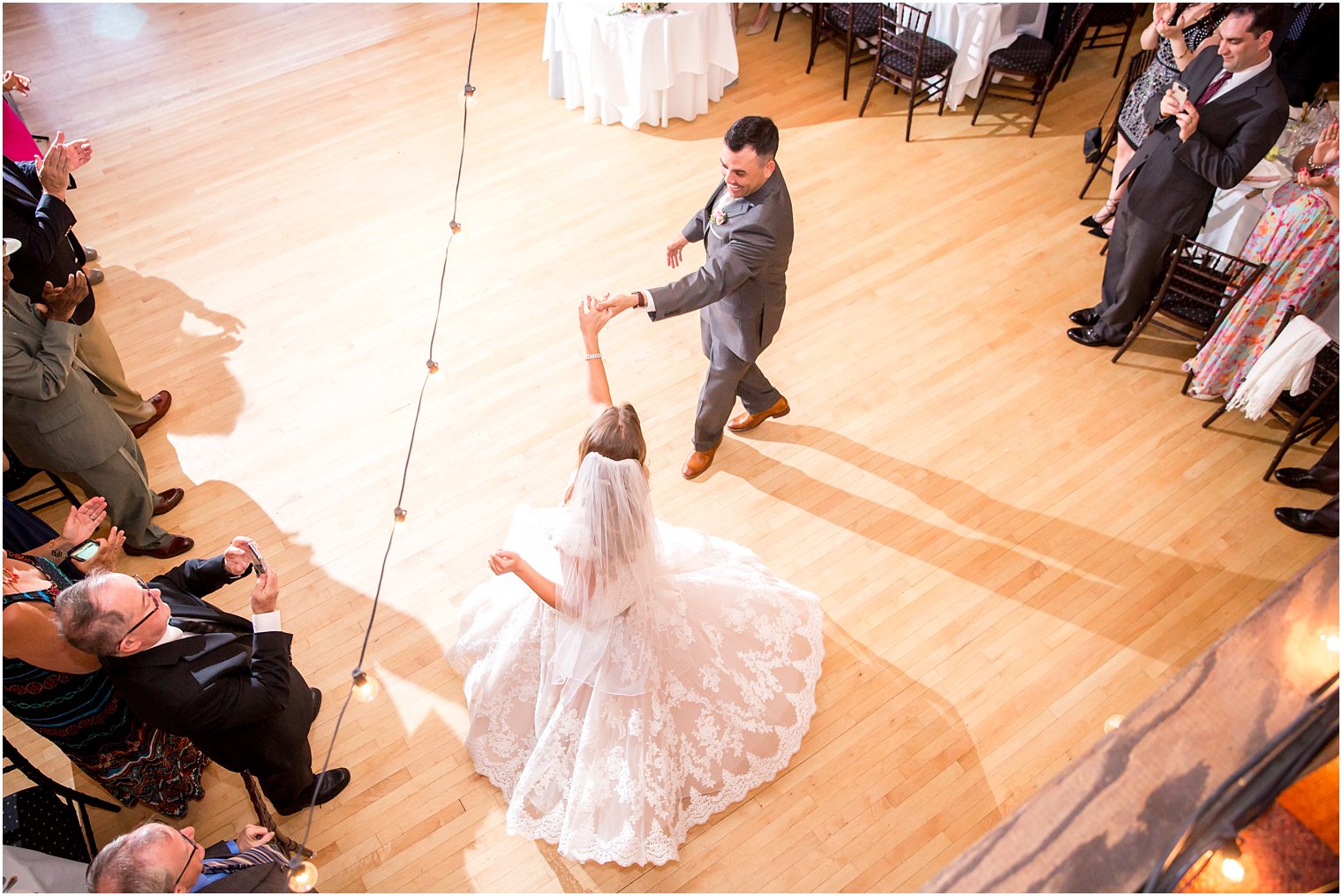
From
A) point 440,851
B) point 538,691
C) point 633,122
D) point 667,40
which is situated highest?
point 667,40

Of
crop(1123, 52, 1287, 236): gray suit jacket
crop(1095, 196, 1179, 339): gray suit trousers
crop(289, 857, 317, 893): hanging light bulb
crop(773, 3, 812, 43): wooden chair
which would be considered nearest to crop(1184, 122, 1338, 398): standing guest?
crop(1123, 52, 1287, 236): gray suit jacket

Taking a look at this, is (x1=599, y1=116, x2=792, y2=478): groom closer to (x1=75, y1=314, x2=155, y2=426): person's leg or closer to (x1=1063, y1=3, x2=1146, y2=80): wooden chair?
(x1=75, y1=314, x2=155, y2=426): person's leg

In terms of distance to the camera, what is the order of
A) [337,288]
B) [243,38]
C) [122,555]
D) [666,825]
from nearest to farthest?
[666,825] < [122,555] < [337,288] < [243,38]

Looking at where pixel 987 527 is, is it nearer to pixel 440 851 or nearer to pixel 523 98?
pixel 440 851

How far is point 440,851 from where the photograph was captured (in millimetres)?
3326

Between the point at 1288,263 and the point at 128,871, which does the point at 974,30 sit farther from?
the point at 128,871

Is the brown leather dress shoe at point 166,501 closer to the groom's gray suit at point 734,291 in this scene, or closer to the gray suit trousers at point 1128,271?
the groom's gray suit at point 734,291

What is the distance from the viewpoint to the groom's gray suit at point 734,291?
3.57 m

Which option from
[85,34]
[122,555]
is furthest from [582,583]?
[85,34]

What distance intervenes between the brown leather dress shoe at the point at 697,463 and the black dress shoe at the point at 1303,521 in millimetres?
2687

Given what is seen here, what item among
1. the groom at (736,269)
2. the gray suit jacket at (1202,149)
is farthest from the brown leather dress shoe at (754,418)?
the gray suit jacket at (1202,149)

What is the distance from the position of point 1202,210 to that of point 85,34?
321 inches

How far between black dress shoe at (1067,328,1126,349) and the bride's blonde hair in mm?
3266

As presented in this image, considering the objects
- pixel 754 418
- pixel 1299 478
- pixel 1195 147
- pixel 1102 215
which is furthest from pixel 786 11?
pixel 1299 478
